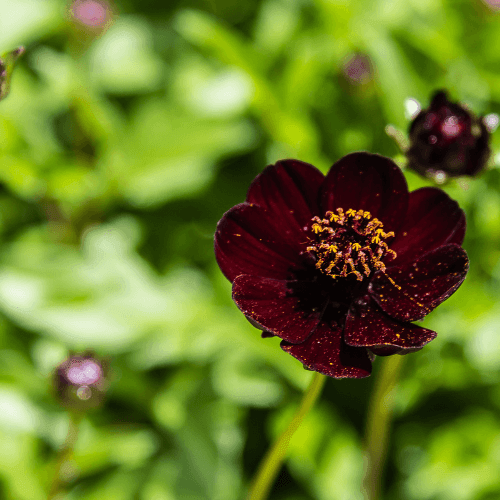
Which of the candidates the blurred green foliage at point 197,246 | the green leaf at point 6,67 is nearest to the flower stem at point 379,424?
the blurred green foliage at point 197,246

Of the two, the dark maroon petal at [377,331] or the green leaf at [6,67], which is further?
the green leaf at [6,67]

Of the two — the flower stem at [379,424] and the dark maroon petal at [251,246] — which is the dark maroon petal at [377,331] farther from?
the flower stem at [379,424]

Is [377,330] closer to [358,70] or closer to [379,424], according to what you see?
[379,424]

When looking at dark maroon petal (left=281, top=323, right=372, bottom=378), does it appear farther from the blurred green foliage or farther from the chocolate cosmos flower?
the blurred green foliage

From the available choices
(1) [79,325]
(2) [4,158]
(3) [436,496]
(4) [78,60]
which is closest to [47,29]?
(4) [78,60]

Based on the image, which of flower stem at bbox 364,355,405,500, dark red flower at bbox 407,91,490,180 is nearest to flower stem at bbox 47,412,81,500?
flower stem at bbox 364,355,405,500

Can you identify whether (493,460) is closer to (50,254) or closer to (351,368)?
(351,368)

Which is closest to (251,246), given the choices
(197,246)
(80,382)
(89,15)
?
(80,382)
